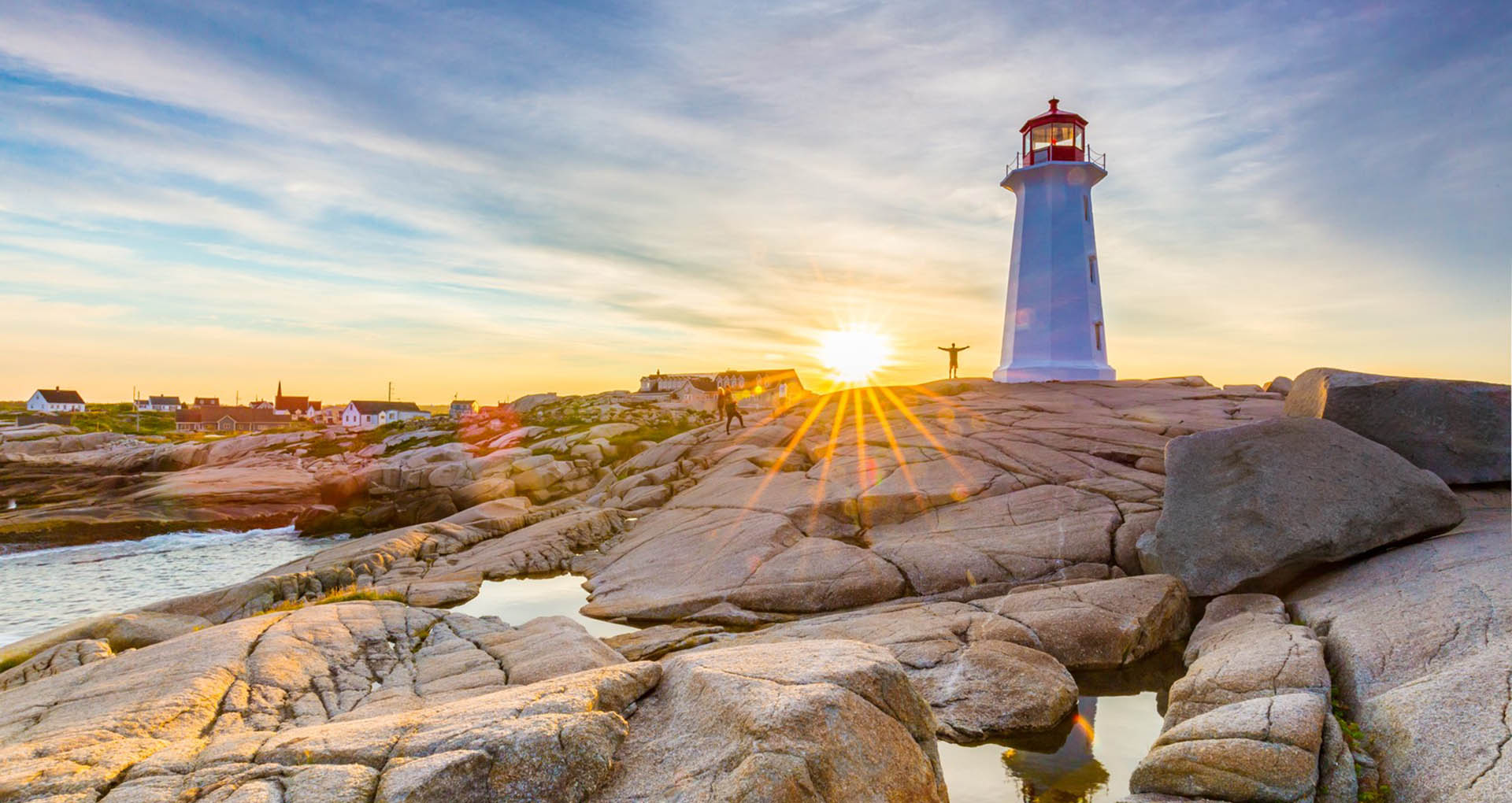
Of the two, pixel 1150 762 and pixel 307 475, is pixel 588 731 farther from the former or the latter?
pixel 307 475

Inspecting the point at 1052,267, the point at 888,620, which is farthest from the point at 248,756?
the point at 1052,267

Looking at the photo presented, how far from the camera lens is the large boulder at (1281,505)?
12.2 m

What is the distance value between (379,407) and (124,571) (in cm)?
10636

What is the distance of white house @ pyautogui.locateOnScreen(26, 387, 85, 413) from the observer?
133125mm

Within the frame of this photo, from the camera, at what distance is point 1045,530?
16.3 m

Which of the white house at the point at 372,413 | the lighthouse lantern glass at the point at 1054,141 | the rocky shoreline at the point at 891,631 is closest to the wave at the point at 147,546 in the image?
the rocky shoreline at the point at 891,631

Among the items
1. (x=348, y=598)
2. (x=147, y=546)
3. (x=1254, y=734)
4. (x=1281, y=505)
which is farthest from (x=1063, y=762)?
(x=147, y=546)

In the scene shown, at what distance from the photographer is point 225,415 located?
397 ft

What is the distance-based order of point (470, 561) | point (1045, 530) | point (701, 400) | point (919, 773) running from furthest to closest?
point (701, 400), point (470, 561), point (1045, 530), point (919, 773)

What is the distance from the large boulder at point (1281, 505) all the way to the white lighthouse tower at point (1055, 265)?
20.5 metres

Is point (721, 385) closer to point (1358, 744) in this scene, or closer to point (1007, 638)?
point (1007, 638)

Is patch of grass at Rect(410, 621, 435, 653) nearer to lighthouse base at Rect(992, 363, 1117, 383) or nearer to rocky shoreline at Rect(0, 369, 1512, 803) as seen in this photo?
rocky shoreline at Rect(0, 369, 1512, 803)

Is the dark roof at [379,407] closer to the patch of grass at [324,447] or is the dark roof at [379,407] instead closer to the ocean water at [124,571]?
the patch of grass at [324,447]

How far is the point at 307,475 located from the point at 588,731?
60589mm
